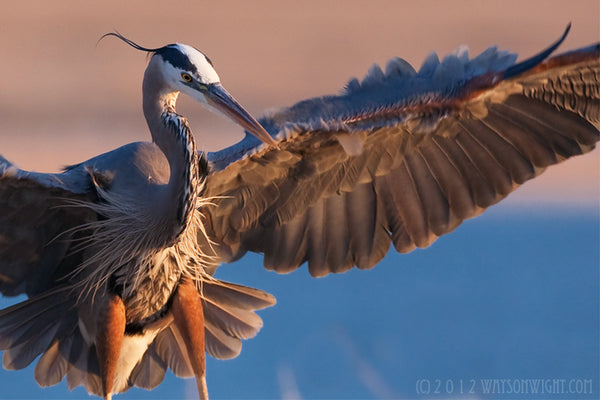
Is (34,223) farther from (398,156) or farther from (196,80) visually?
(398,156)

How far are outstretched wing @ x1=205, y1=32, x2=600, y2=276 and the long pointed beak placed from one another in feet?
0.28

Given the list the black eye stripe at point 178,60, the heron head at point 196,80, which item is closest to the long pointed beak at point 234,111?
the heron head at point 196,80

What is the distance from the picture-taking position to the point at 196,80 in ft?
15.0

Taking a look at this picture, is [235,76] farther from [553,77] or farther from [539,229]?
[553,77]

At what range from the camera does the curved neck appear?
14.7ft

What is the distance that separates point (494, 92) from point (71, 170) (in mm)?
1669

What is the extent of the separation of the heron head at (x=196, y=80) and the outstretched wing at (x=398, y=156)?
0.18 m

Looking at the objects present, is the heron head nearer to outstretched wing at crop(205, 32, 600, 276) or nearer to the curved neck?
the curved neck

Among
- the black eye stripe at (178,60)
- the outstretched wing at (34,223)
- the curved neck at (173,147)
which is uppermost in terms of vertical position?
the black eye stripe at (178,60)

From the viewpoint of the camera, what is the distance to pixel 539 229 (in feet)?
33.2

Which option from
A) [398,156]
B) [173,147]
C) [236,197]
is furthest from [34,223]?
[398,156]

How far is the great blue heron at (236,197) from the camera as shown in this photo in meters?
4.54

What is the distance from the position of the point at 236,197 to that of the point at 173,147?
1.51 ft

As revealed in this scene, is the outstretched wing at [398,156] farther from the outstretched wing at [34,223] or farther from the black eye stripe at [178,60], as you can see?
the outstretched wing at [34,223]
